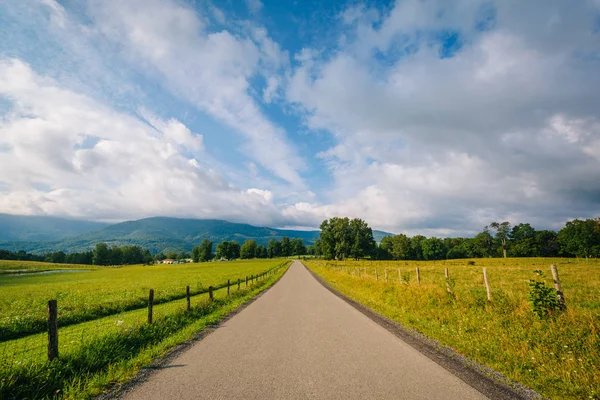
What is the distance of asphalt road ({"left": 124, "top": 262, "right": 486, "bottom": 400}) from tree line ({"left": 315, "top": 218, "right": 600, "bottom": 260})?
88.9m

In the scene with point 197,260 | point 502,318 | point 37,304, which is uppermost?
point 502,318

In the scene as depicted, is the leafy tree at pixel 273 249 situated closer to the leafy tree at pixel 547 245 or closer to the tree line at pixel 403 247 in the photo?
the tree line at pixel 403 247

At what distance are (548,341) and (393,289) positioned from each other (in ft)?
30.7

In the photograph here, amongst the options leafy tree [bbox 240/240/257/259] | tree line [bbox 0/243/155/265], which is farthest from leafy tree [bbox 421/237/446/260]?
tree line [bbox 0/243/155/265]

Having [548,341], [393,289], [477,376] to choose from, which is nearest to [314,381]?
[477,376]

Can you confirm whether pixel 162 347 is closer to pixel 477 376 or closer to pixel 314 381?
pixel 314 381

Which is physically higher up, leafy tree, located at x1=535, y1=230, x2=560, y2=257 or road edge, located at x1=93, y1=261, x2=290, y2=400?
road edge, located at x1=93, y1=261, x2=290, y2=400

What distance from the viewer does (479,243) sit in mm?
123938

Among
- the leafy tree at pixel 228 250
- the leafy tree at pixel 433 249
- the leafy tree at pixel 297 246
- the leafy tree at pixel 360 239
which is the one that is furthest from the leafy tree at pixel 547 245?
the leafy tree at pixel 228 250

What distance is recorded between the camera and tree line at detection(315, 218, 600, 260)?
3580 inches

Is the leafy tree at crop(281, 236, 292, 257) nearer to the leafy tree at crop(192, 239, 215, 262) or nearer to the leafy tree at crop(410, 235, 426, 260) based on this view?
the leafy tree at crop(192, 239, 215, 262)

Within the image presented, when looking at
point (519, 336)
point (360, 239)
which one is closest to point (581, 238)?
point (360, 239)

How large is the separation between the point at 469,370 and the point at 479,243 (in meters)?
142

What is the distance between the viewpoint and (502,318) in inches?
362
